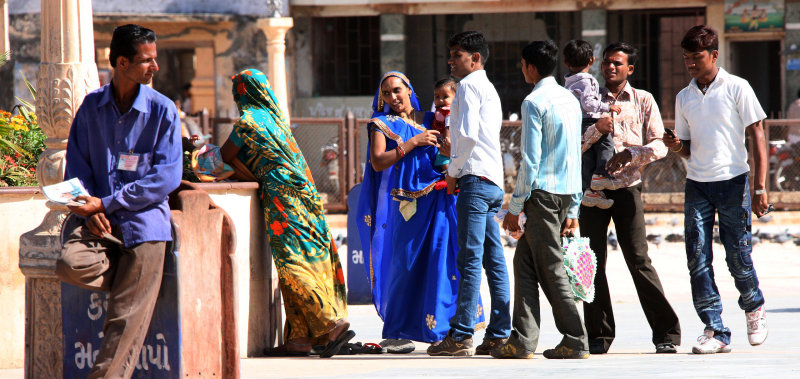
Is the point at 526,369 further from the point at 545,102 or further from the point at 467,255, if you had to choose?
the point at 545,102

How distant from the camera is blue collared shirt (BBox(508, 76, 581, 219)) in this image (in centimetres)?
543

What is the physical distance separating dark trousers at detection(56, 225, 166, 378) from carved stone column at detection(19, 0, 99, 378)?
0.57 metres

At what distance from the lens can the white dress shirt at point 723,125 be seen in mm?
5691

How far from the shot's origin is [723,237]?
19.1 feet

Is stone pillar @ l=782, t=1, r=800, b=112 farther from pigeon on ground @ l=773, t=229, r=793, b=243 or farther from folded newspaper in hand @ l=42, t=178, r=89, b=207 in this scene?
folded newspaper in hand @ l=42, t=178, r=89, b=207

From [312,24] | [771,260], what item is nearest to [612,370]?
[771,260]

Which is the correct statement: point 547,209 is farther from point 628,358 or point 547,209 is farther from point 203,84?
point 203,84

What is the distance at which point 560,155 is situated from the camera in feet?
18.0

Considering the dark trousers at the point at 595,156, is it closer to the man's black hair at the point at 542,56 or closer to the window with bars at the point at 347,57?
the man's black hair at the point at 542,56

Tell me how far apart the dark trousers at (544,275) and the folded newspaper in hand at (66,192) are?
222cm

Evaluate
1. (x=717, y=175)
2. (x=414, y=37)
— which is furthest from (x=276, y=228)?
(x=414, y=37)

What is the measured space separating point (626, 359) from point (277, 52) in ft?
39.7

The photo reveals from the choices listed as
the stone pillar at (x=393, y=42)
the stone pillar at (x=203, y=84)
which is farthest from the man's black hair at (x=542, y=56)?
the stone pillar at (x=203, y=84)

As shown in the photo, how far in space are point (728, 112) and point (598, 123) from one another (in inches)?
25.5
